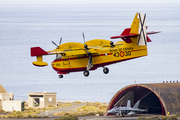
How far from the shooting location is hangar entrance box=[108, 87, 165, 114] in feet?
324

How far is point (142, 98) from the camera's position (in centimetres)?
9950

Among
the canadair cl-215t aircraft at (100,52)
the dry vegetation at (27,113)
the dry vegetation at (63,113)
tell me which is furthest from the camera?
the dry vegetation at (63,113)

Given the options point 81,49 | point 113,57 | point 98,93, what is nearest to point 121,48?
point 113,57

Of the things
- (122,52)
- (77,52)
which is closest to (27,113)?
(77,52)

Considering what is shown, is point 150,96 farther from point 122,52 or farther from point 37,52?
point 37,52

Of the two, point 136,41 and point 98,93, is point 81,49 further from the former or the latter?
point 98,93

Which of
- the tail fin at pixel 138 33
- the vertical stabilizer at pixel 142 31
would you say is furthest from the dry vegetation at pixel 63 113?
the vertical stabilizer at pixel 142 31

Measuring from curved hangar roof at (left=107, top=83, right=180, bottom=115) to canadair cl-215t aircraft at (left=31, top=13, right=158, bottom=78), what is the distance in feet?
123

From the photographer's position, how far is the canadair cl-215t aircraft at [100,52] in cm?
5531

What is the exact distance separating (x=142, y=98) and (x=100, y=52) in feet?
147

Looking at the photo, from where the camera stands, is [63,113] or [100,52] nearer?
[100,52]

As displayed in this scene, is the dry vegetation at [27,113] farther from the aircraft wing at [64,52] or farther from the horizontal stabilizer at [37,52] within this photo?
the horizontal stabilizer at [37,52]

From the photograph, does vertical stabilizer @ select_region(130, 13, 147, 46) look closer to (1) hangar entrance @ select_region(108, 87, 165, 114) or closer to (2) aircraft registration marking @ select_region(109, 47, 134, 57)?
(2) aircraft registration marking @ select_region(109, 47, 134, 57)

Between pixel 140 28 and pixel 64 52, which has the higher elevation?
pixel 140 28
